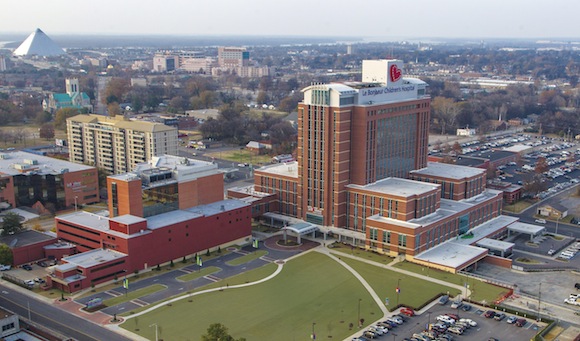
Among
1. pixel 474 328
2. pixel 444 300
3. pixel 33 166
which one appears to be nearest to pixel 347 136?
pixel 444 300

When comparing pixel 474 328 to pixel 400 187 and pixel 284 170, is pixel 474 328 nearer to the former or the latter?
pixel 400 187

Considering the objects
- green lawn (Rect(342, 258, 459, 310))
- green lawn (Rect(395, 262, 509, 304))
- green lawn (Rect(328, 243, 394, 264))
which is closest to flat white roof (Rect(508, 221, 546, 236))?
green lawn (Rect(395, 262, 509, 304))

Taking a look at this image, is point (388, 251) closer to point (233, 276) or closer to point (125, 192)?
point (233, 276)

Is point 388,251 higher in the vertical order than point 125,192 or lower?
lower

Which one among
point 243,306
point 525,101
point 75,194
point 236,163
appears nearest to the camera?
point 243,306

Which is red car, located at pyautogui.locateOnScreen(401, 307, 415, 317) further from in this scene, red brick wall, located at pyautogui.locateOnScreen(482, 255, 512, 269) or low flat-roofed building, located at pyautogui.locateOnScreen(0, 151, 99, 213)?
low flat-roofed building, located at pyautogui.locateOnScreen(0, 151, 99, 213)

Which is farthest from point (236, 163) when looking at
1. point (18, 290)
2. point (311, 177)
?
point (18, 290)

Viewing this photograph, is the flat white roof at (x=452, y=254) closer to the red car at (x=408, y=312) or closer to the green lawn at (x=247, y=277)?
the red car at (x=408, y=312)

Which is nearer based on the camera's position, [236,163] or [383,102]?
[383,102]
